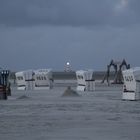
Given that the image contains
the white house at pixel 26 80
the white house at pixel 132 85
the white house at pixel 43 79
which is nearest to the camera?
the white house at pixel 132 85

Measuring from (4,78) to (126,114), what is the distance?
2258cm

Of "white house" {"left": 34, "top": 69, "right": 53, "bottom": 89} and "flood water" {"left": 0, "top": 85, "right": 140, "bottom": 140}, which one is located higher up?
"white house" {"left": 34, "top": 69, "right": 53, "bottom": 89}

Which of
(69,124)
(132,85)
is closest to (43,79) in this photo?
(132,85)

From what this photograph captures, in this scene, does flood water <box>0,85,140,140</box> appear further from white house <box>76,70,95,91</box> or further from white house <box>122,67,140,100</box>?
white house <box>76,70,95,91</box>

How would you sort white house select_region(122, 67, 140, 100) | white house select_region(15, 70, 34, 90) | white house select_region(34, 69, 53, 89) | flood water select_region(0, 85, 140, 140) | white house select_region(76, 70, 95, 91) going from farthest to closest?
white house select_region(15, 70, 34, 90)
white house select_region(34, 69, 53, 89)
white house select_region(76, 70, 95, 91)
white house select_region(122, 67, 140, 100)
flood water select_region(0, 85, 140, 140)

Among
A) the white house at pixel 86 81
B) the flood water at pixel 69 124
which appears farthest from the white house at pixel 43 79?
the flood water at pixel 69 124

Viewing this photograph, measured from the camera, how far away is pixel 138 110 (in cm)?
3183

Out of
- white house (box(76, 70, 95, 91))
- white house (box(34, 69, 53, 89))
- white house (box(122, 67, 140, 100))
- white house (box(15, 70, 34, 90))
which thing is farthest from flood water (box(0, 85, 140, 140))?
white house (box(15, 70, 34, 90))

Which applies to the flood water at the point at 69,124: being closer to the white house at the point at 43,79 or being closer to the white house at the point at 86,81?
the white house at the point at 86,81

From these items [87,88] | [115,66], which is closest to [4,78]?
[87,88]

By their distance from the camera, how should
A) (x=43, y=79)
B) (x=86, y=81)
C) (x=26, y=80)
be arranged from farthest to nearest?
(x=26, y=80) → (x=43, y=79) → (x=86, y=81)

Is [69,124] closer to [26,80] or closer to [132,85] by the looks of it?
[132,85]

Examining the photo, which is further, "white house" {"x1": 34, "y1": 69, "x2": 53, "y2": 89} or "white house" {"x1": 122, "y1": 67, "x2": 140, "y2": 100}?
"white house" {"x1": 34, "y1": 69, "x2": 53, "y2": 89}

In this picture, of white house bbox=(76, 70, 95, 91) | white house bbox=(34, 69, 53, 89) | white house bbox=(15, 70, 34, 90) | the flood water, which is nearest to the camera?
the flood water
